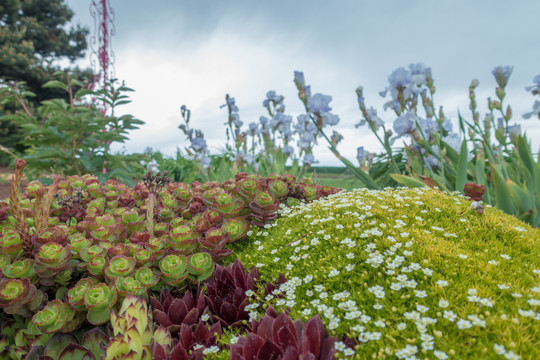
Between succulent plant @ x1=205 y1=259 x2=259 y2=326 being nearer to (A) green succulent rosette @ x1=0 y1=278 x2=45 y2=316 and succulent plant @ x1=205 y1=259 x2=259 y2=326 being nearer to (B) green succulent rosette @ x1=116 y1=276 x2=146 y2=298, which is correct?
(B) green succulent rosette @ x1=116 y1=276 x2=146 y2=298

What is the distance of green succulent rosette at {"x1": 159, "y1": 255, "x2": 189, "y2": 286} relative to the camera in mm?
1923

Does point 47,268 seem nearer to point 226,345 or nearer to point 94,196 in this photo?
point 226,345

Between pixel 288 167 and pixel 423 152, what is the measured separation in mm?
4512

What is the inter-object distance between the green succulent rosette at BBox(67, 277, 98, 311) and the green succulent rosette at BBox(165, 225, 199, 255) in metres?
0.50

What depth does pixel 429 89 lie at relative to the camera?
4.11m

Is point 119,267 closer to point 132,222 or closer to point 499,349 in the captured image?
point 132,222

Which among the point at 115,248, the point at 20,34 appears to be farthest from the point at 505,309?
the point at 20,34

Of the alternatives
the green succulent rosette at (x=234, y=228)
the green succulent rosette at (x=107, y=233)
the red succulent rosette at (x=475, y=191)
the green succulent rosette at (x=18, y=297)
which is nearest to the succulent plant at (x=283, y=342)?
the green succulent rosette at (x=234, y=228)

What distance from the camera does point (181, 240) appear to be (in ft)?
7.08

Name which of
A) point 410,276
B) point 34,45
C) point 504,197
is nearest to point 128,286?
point 410,276

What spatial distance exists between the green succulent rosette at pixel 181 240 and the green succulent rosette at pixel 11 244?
0.87 metres

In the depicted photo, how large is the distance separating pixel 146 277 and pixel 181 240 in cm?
33

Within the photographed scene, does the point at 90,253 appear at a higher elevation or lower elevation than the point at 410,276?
higher

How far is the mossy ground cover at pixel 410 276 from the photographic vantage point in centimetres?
131
